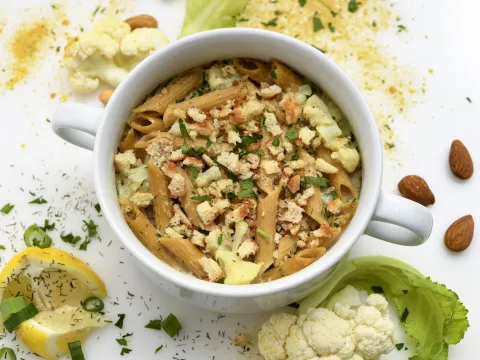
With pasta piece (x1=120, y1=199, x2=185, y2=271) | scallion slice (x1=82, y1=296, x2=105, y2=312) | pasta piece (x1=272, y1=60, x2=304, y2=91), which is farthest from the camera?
scallion slice (x1=82, y1=296, x2=105, y2=312)

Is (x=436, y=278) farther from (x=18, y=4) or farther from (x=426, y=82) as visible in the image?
(x=18, y=4)

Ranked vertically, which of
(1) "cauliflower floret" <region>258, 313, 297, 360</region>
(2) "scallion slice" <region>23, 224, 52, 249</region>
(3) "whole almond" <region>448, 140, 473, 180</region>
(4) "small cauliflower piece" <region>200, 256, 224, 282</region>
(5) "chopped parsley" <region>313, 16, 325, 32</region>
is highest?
(5) "chopped parsley" <region>313, 16, 325, 32</region>

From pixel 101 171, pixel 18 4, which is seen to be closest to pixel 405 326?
A: pixel 101 171

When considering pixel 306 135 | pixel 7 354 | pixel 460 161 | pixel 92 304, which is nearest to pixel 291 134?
pixel 306 135

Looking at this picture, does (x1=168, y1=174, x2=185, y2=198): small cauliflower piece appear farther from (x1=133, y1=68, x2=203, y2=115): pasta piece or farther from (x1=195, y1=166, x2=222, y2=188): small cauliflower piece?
(x1=133, y1=68, x2=203, y2=115): pasta piece

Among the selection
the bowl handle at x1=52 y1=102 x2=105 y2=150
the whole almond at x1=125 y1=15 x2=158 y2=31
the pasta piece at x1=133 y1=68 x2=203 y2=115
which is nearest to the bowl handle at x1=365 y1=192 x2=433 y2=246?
the pasta piece at x1=133 y1=68 x2=203 y2=115

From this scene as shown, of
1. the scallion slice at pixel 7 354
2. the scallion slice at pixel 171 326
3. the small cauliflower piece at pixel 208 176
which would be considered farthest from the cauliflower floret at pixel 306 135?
the scallion slice at pixel 7 354

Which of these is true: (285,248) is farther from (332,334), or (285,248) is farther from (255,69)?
(255,69)
